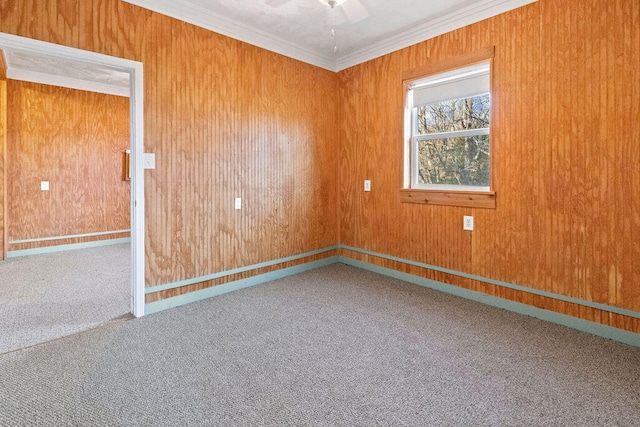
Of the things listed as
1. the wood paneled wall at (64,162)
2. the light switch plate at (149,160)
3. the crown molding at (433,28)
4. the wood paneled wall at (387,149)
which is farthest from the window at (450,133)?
the wood paneled wall at (64,162)

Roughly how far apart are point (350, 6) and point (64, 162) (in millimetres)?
4941

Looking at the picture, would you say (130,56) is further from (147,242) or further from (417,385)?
(417,385)

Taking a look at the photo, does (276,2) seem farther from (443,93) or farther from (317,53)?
(443,93)

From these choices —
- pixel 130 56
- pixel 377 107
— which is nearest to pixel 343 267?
pixel 377 107

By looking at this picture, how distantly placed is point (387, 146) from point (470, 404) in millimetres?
2809

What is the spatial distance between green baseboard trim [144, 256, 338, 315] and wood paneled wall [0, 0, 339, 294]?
0.09 metres

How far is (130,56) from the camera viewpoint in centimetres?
272

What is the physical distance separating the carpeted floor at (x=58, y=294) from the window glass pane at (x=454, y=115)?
3.51 metres

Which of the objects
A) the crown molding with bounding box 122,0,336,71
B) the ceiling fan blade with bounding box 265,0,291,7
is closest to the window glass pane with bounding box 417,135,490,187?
the crown molding with bounding box 122,0,336,71

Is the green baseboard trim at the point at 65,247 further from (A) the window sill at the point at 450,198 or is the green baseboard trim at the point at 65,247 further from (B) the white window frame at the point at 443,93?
(B) the white window frame at the point at 443,93

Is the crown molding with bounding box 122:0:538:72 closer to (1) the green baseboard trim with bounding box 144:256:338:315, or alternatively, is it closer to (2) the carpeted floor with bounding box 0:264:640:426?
(1) the green baseboard trim with bounding box 144:256:338:315

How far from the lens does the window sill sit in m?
3.04

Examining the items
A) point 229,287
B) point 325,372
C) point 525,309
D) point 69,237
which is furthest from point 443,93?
point 69,237

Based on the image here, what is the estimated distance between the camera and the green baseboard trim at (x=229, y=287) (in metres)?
2.94
